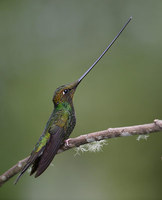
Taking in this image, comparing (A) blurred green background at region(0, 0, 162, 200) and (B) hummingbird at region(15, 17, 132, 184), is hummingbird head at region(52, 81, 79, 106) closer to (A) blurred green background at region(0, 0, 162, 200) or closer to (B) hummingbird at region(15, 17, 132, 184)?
(B) hummingbird at region(15, 17, 132, 184)

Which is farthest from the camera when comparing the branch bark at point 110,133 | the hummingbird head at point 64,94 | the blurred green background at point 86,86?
the blurred green background at point 86,86

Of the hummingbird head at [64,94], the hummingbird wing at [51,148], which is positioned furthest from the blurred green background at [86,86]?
the hummingbird wing at [51,148]

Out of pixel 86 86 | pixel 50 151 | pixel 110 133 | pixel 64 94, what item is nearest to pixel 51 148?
pixel 50 151

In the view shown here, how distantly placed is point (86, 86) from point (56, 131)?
84.0 inches

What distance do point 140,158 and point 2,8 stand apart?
10.3 ft

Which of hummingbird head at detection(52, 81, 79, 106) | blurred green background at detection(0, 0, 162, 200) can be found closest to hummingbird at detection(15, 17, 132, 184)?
hummingbird head at detection(52, 81, 79, 106)

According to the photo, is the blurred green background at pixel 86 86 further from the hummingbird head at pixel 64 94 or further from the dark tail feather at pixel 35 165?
the dark tail feather at pixel 35 165

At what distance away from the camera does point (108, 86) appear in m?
4.22

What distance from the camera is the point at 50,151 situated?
2.13 meters

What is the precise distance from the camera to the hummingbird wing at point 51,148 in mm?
2002

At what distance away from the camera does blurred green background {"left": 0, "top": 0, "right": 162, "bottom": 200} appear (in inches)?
146

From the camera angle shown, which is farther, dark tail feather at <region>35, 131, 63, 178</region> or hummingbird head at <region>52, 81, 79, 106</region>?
hummingbird head at <region>52, 81, 79, 106</region>

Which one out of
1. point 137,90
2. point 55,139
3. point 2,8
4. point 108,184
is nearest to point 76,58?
point 137,90

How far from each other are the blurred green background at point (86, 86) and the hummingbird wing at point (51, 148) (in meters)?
1.47
